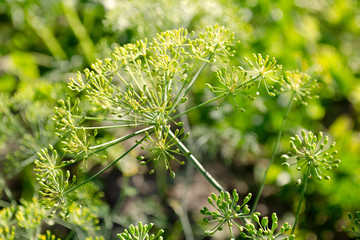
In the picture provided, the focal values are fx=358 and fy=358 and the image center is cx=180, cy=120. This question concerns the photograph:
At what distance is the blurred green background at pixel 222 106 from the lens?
171cm

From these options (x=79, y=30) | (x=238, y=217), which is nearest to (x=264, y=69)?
(x=238, y=217)

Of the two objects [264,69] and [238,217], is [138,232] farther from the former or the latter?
[264,69]

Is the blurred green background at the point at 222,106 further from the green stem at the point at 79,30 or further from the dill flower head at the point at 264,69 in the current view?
the dill flower head at the point at 264,69

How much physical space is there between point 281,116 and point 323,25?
1215 mm

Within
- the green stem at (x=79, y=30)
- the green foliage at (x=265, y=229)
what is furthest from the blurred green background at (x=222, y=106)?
the green foliage at (x=265, y=229)

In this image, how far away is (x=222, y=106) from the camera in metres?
1.87

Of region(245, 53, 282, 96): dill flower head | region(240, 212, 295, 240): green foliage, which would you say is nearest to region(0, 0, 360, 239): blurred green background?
region(245, 53, 282, 96): dill flower head

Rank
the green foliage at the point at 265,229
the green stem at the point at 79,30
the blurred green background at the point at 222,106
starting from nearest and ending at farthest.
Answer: the green foliage at the point at 265,229 → the blurred green background at the point at 222,106 → the green stem at the point at 79,30

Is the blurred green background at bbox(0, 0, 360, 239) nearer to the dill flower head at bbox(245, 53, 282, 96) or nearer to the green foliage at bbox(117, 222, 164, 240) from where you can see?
the dill flower head at bbox(245, 53, 282, 96)

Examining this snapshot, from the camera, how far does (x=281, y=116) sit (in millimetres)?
2076

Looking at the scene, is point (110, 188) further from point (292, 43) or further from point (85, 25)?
point (292, 43)

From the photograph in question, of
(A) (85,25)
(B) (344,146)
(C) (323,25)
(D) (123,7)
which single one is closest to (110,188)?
(D) (123,7)

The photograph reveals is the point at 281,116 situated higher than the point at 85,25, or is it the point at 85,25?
the point at 85,25

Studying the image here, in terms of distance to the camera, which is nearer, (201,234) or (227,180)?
(201,234)
